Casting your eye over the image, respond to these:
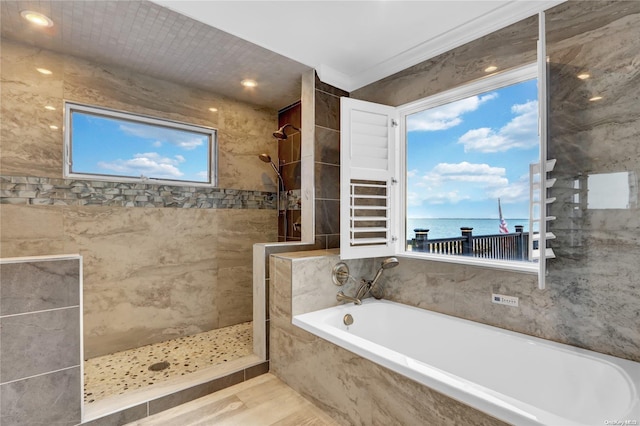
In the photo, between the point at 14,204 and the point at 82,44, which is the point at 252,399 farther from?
the point at 82,44

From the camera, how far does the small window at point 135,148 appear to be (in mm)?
2500

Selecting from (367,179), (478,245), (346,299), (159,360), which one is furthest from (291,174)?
(159,360)

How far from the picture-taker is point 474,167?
240 centimetres

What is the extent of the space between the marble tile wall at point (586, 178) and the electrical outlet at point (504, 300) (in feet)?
0.11

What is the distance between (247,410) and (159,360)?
103cm

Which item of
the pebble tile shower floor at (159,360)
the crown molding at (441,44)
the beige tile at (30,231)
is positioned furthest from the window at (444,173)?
the beige tile at (30,231)

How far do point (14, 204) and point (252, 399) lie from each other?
7.45ft

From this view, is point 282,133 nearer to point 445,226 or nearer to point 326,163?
point 326,163

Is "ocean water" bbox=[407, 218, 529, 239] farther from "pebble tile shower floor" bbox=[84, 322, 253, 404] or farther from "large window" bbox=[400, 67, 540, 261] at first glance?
"pebble tile shower floor" bbox=[84, 322, 253, 404]

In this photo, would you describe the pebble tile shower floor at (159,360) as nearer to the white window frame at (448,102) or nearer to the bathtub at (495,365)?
the bathtub at (495,365)

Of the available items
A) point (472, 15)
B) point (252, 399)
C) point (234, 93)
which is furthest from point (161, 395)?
point (472, 15)

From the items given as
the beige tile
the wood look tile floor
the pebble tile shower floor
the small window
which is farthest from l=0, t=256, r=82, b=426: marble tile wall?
the small window

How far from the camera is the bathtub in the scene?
1.18 metres

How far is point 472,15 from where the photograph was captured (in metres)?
1.94
